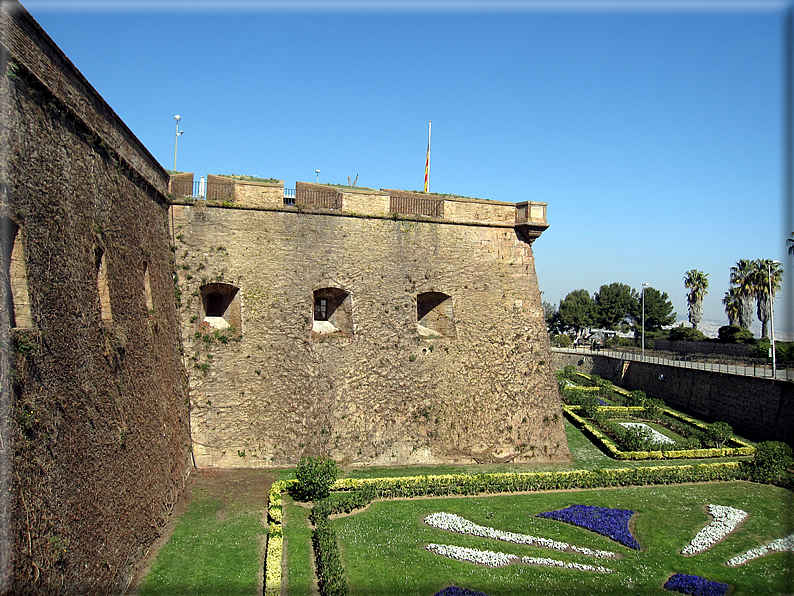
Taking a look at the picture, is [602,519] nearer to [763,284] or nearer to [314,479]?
[314,479]

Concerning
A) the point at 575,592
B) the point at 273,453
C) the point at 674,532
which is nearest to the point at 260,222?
the point at 273,453

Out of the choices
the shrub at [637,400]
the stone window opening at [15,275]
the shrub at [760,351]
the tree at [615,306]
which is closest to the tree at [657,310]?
the tree at [615,306]

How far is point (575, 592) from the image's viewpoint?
9.22 metres

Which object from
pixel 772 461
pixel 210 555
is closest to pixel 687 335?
pixel 772 461

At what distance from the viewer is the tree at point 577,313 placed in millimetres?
61062

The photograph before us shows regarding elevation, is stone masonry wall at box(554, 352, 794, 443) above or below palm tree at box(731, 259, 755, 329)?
below

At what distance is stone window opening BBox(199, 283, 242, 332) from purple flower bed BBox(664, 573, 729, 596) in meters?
11.5

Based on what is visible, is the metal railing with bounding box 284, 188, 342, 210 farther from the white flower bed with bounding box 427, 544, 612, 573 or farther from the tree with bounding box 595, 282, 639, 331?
the tree with bounding box 595, 282, 639, 331

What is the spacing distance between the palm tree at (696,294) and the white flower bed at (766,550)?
43146 millimetres

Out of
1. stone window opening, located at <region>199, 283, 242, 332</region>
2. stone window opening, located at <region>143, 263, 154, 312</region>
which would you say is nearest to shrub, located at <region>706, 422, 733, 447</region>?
stone window opening, located at <region>199, 283, 242, 332</region>

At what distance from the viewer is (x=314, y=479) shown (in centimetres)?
1267

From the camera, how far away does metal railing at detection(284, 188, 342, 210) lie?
16.1m

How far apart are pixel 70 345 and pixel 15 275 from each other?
57.1 inches

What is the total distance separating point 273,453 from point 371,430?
2.78m
